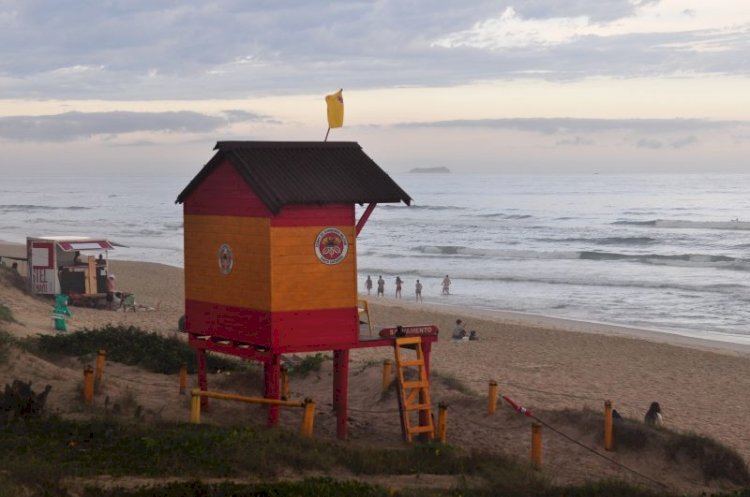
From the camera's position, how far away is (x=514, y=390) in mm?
21250

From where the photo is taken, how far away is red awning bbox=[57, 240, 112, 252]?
99.0 feet

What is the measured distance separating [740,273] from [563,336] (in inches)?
1030

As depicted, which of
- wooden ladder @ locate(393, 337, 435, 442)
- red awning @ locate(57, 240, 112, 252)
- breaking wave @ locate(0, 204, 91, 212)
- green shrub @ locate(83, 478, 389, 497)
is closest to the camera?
green shrub @ locate(83, 478, 389, 497)

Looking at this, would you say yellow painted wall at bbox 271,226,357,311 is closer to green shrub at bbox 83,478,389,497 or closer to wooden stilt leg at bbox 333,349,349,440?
wooden stilt leg at bbox 333,349,349,440

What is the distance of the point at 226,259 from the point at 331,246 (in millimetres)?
1729

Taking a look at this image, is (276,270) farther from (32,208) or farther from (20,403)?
(32,208)

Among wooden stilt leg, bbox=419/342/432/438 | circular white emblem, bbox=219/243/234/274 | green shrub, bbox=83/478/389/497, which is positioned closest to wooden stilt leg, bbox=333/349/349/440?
wooden stilt leg, bbox=419/342/432/438

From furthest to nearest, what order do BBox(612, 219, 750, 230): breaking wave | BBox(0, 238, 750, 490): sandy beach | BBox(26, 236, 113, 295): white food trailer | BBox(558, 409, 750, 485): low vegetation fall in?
1. BBox(612, 219, 750, 230): breaking wave
2. BBox(26, 236, 113, 295): white food trailer
3. BBox(0, 238, 750, 490): sandy beach
4. BBox(558, 409, 750, 485): low vegetation

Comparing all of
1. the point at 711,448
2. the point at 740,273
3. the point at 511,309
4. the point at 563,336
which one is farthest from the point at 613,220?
the point at 711,448

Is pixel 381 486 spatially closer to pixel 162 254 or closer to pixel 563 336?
pixel 563 336

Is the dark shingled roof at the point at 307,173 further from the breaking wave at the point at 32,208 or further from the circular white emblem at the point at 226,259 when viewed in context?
the breaking wave at the point at 32,208

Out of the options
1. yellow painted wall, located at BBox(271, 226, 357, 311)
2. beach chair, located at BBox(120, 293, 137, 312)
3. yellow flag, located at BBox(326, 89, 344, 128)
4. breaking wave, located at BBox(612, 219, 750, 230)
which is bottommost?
breaking wave, located at BBox(612, 219, 750, 230)

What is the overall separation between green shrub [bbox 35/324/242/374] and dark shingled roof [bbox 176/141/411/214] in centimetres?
488

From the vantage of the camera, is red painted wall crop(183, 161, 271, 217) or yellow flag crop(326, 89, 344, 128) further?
yellow flag crop(326, 89, 344, 128)
